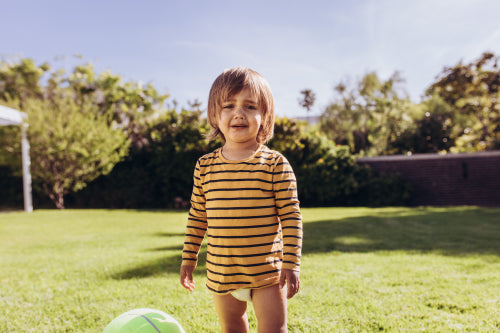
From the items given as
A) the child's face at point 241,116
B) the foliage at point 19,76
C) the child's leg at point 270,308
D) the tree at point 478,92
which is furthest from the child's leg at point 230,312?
the tree at point 478,92

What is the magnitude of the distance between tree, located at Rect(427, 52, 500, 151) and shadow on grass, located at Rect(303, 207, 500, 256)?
16.0m

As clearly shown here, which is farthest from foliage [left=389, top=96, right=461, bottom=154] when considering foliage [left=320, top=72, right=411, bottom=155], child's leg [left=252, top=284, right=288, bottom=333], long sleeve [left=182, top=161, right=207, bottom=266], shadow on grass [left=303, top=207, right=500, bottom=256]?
child's leg [left=252, top=284, right=288, bottom=333]

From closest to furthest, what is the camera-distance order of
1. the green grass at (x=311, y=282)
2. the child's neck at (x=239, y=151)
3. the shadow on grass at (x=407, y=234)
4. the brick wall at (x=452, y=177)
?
1. the child's neck at (x=239, y=151)
2. the green grass at (x=311, y=282)
3. the shadow on grass at (x=407, y=234)
4. the brick wall at (x=452, y=177)

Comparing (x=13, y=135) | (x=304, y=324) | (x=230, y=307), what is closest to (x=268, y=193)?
(x=230, y=307)

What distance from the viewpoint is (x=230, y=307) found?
1.96 meters

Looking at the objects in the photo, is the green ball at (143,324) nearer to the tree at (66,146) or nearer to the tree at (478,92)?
the tree at (66,146)

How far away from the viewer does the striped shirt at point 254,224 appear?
1.83m

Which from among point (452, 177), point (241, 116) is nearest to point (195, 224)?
point (241, 116)

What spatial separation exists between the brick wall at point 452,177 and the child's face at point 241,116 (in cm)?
1476

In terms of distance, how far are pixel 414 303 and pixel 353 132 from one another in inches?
1051

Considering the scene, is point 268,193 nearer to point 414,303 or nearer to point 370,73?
point 414,303

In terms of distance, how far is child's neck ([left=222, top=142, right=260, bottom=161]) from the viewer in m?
1.98

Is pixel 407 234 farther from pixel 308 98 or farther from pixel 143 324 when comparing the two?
pixel 308 98

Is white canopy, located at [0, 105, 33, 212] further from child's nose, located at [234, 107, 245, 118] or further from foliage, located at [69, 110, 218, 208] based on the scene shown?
child's nose, located at [234, 107, 245, 118]
